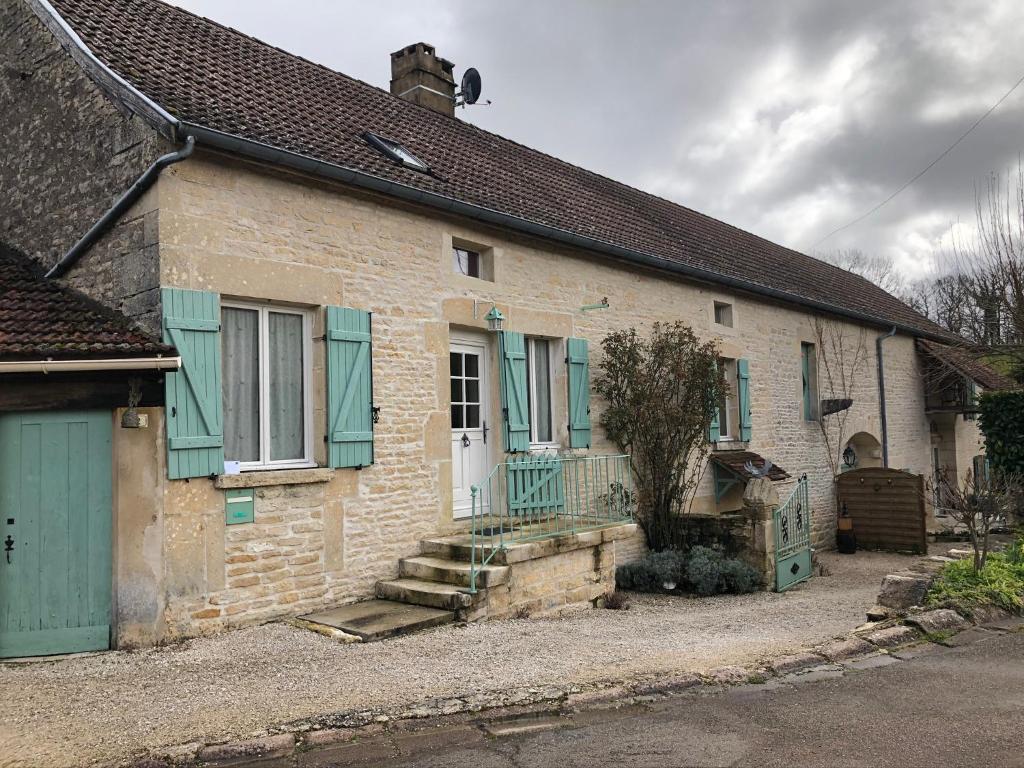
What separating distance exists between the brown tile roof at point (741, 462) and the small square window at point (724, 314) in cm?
214

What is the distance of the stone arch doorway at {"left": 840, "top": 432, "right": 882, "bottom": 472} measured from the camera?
1683 centimetres

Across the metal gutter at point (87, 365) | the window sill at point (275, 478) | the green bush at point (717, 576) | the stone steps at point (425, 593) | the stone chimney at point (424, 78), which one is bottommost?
the green bush at point (717, 576)

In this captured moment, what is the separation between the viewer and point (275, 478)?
6504mm

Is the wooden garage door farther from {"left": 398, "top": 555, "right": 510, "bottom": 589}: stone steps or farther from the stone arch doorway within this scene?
{"left": 398, "top": 555, "right": 510, "bottom": 589}: stone steps

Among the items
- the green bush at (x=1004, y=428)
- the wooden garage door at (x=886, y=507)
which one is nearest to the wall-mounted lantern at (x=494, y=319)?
the wooden garage door at (x=886, y=507)

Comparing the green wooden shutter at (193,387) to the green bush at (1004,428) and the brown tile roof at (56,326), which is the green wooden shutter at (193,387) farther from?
the green bush at (1004,428)

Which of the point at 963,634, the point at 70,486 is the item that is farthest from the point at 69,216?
the point at 963,634

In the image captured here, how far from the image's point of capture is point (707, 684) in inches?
199

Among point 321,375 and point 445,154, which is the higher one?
point 445,154

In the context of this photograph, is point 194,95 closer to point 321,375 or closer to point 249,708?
point 321,375

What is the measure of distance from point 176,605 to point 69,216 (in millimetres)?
3655

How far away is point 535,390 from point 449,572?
311 cm

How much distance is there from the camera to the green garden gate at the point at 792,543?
10.3 metres

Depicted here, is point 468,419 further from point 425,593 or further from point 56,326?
point 56,326
